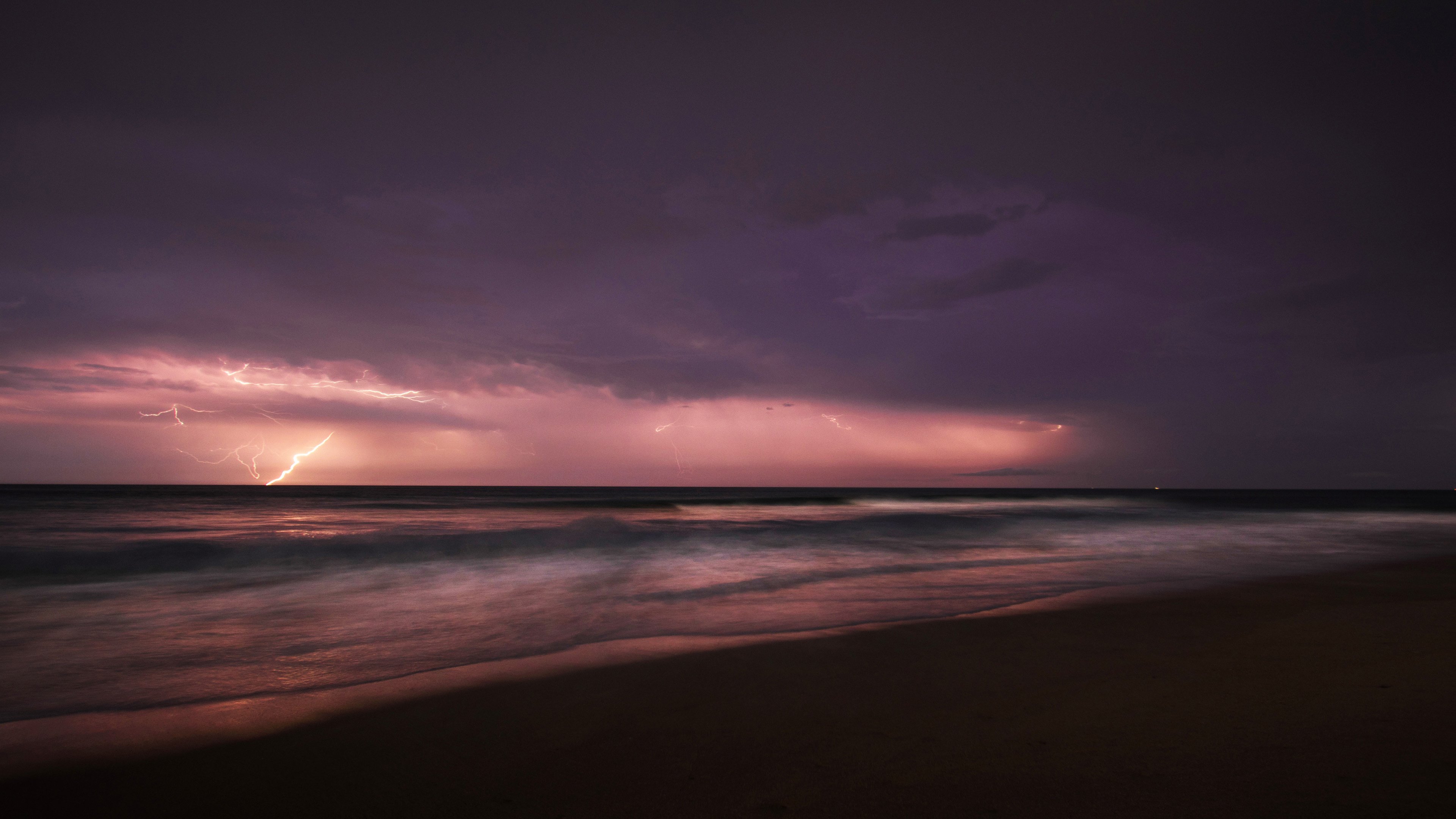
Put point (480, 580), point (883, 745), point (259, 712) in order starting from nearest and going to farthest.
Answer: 1. point (883, 745)
2. point (259, 712)
3. point (480, 580)

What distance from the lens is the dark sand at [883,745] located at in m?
2.87

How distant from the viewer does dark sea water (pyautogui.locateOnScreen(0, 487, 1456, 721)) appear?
19.2ft

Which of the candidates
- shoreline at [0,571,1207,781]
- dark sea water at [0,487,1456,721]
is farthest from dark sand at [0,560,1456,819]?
dark sea water at [0,487,1456,721]

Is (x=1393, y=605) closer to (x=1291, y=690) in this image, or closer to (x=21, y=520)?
(x=1291, y=690)

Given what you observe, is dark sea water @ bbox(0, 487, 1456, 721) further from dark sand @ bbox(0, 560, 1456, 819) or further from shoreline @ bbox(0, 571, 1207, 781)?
dark sand @ bbox(0, 560, 1456, 819)

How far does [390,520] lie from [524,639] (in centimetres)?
2596

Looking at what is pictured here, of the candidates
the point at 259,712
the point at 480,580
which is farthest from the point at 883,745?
the point at 480,580

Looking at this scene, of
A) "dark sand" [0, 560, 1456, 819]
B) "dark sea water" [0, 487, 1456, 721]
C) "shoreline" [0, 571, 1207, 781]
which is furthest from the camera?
"dark sea water" [0, 487, 1456, 721]

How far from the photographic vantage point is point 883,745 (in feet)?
11.4

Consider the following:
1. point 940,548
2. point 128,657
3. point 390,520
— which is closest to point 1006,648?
point 128,657

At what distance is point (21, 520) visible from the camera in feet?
84.7

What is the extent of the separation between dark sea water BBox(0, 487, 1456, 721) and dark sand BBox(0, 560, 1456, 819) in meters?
1.59

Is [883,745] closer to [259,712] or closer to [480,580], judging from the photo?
[259,712]

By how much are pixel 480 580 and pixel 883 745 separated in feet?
30.4
